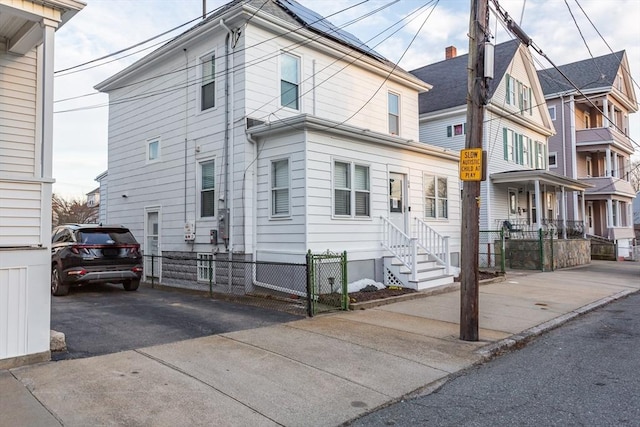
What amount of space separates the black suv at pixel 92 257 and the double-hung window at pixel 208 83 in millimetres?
4083

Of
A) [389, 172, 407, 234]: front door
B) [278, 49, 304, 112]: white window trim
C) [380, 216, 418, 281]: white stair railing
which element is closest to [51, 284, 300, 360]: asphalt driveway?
[380, 216, 418, 281]: white stair railing

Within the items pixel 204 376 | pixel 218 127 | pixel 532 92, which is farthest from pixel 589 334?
pixel 532 92

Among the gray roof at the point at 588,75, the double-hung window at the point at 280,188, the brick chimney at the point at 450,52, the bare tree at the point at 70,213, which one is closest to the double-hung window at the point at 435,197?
the double-hung window at the point at 280,188

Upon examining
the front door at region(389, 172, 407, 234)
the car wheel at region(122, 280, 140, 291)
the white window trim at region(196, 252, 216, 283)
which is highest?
the front door at region(389, 172, 407, 234)

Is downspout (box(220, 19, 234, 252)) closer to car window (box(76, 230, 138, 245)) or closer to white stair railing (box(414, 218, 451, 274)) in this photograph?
car window (box(76, 230, 138, 245))

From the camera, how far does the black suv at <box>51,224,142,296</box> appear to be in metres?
Answer: 10.2

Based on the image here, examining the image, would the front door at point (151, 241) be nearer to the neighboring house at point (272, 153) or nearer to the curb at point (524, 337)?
the neighboring house at point (272, 153)

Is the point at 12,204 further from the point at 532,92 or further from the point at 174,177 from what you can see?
the point at 532,92

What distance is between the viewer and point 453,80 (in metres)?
22.9

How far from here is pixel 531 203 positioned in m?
23.9

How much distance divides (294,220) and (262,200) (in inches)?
48.9

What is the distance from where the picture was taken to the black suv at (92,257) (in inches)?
401

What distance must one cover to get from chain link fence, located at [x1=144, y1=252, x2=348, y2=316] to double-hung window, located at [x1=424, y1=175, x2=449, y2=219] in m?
4.75

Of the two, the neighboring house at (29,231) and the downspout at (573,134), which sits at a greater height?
the downspout at (573,134)
